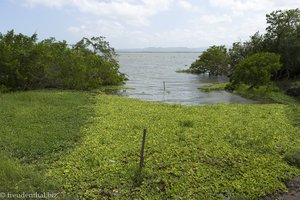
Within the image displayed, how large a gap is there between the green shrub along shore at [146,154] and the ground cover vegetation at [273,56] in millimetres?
11859

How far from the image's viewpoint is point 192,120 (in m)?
11.4

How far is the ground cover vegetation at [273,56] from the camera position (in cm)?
2370

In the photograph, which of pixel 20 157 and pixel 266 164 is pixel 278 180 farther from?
pixel 20 157

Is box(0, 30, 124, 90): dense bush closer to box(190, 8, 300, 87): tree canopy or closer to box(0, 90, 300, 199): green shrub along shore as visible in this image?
box(0, 90, 300, 199): green shrub along shore

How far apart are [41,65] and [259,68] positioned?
1592 cm

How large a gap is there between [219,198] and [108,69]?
22477 mm

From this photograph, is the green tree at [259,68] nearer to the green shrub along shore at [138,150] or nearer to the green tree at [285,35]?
the green tree at [285,35]

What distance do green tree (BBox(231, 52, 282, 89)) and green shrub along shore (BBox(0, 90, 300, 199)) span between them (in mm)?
11526

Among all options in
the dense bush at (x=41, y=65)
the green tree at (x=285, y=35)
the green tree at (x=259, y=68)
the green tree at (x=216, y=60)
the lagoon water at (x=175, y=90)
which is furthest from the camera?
the green tree at (x=216, y=60)

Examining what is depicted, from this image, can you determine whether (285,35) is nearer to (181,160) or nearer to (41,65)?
(41,65)

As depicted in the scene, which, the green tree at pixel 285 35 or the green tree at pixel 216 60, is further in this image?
the green tree at pixel 216 60

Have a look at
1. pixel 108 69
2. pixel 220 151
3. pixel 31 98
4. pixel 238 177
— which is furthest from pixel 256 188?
pixel 108 69

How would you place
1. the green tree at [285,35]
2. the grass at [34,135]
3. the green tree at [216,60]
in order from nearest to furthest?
the grass at [34,135], the green tree at [285,35], the green tree at [216,60]

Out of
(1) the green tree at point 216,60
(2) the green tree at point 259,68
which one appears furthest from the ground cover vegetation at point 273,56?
(1) the green tree at point 216,60
